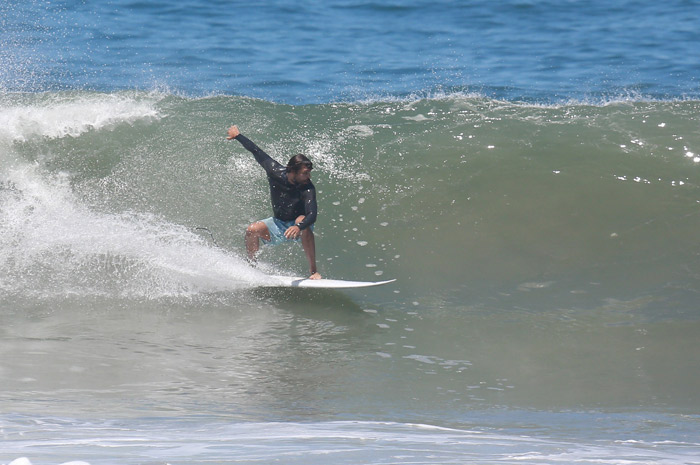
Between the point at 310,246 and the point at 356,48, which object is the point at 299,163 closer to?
the point at 310,246

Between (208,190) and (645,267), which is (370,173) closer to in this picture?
(208,190)

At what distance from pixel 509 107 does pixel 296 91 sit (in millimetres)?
4130

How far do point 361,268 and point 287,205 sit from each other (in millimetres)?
1165

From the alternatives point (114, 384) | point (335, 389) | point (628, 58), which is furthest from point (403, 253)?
point (628, 58)

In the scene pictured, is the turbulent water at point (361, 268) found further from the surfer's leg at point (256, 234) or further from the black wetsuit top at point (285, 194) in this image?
the black wetsuit top at point (285, 194)

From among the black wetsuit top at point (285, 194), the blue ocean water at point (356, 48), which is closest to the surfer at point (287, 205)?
the black wetsuit top at point (285, 194)

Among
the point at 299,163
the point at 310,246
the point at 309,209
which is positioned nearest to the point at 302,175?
the point at 299,163

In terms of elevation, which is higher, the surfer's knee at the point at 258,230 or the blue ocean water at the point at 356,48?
the blue ocean water at the point at 356,48

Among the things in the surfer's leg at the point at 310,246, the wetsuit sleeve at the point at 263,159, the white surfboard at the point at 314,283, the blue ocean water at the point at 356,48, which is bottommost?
the white surfboard at the point at 314,283

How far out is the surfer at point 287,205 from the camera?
694cm

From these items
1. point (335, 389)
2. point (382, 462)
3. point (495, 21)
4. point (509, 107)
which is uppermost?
point (495, 21)

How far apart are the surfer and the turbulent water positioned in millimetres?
316

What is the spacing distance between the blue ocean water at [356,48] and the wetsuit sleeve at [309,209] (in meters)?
5.95

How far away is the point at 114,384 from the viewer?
16.8 ft
